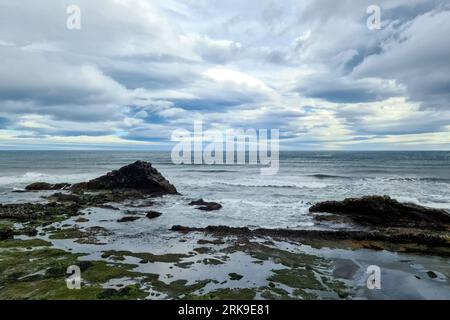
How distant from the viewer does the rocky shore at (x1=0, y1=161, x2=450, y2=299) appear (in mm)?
14047

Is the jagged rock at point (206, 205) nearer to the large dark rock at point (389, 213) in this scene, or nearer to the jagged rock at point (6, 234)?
the large dark rock at point (389, 213)

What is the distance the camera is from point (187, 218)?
94.3 ft

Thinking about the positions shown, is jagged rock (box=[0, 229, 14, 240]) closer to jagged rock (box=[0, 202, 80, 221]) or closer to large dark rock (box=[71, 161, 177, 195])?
jagged rock (box=[0, 202, 80, 221])

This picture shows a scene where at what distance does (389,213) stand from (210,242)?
1500 centimetres

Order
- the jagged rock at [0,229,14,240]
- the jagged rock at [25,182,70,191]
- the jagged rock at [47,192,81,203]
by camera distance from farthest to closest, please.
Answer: the jagged rock at [25,182,70,191]
the jagged rock at [47,192,81,203]
the jagged rock at [0,229,14,240]

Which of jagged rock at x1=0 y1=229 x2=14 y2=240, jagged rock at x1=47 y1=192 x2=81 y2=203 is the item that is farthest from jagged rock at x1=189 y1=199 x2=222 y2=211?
jagged rock at x1=0 y1=229 x2=14 y2=240

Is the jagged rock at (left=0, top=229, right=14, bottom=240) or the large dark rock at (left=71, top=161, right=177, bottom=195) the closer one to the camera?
the jagged rock at (left=0, top=229, right=14, bottom=240)

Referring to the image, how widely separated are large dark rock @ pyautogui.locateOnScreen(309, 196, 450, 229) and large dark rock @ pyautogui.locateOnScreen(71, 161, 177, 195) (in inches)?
878

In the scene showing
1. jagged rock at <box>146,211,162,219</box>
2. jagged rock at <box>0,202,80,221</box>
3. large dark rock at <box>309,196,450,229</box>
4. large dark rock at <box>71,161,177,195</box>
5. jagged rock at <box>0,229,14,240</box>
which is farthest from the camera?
large dark rock at <box>71,161,177,195</box>

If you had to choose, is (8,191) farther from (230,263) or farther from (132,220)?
(230,263)

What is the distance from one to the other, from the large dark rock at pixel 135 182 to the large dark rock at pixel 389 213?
73.2 ft

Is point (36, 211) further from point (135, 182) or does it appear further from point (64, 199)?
point (135, 182)

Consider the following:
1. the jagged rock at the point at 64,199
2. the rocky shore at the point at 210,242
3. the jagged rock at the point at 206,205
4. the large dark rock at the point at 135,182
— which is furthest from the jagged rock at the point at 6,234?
the large dark rock at the point at 135,182

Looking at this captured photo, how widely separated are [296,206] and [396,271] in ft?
59.8
